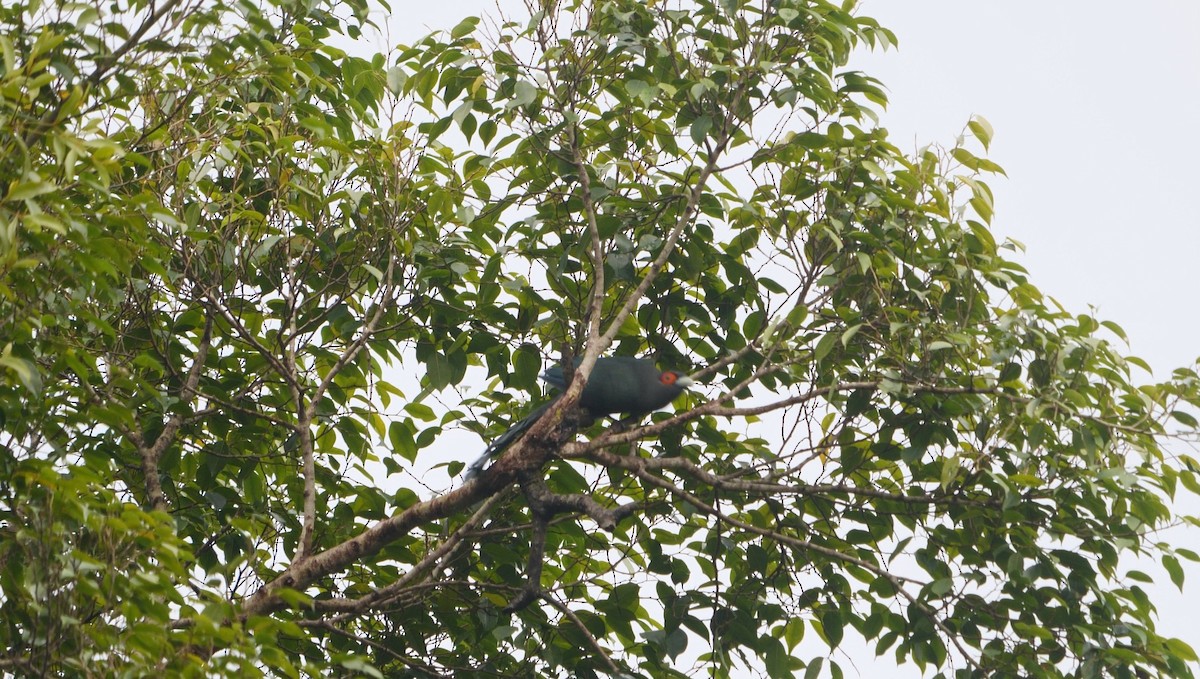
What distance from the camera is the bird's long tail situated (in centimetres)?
487

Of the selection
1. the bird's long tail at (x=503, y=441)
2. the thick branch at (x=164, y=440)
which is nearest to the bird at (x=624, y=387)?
the bird's long tail at (x=503, y=441)

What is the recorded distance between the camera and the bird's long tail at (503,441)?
4.87 m

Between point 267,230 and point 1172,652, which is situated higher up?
point 267,230

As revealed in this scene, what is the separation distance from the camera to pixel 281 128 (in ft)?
15.7

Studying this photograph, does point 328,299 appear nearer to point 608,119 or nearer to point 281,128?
point 281,128

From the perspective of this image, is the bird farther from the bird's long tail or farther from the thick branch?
the thick branch

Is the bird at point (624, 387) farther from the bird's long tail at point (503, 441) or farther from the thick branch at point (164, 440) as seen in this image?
the thick branch at point (164, 440)

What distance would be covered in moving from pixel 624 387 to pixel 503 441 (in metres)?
0.56

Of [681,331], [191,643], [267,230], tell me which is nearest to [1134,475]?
[681,331]

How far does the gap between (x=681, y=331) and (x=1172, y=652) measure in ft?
7.29

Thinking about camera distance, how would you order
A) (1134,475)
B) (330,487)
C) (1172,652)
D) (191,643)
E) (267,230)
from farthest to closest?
1. (330,487)
2. (267,230)
3. (1172,652)
4. (1134,475)
5. (191,643)

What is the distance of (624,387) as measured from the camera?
474 cm

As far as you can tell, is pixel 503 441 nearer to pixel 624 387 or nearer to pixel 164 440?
pixel 624 387

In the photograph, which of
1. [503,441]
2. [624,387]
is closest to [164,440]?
[503,441]
